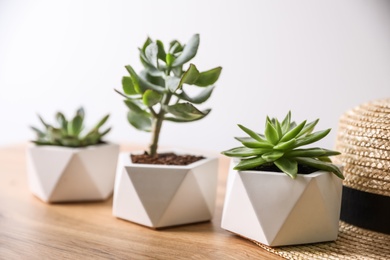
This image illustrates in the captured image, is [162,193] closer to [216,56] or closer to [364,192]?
[364,192]

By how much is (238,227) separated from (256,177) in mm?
79

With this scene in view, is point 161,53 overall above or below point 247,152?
above

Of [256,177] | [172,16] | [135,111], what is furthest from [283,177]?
[172,16]

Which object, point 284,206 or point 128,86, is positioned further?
point 128,86

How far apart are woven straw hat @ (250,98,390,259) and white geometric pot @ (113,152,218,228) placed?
129 mm

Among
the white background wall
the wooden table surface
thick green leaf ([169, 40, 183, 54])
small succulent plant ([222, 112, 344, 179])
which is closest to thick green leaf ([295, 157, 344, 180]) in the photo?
small succulent plant ([222, 112, 344, 179])

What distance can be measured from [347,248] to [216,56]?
98 cm

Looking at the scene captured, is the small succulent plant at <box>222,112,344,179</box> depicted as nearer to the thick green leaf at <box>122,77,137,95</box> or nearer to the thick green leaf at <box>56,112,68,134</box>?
the thick green leaf at <box>122,77,137,95</box>

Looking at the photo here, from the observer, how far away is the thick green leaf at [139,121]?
0.83 metres

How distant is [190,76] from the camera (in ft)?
2.37

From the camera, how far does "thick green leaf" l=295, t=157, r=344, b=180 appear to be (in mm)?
684

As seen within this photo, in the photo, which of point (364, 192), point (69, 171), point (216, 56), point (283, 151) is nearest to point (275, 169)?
point (283, 151)

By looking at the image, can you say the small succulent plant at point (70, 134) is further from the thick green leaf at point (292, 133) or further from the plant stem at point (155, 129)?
the thick green leaf at point (292, 133)

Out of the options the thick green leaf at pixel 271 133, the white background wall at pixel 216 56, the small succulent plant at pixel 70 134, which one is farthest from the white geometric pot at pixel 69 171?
the white background wall at pixel 216 56
